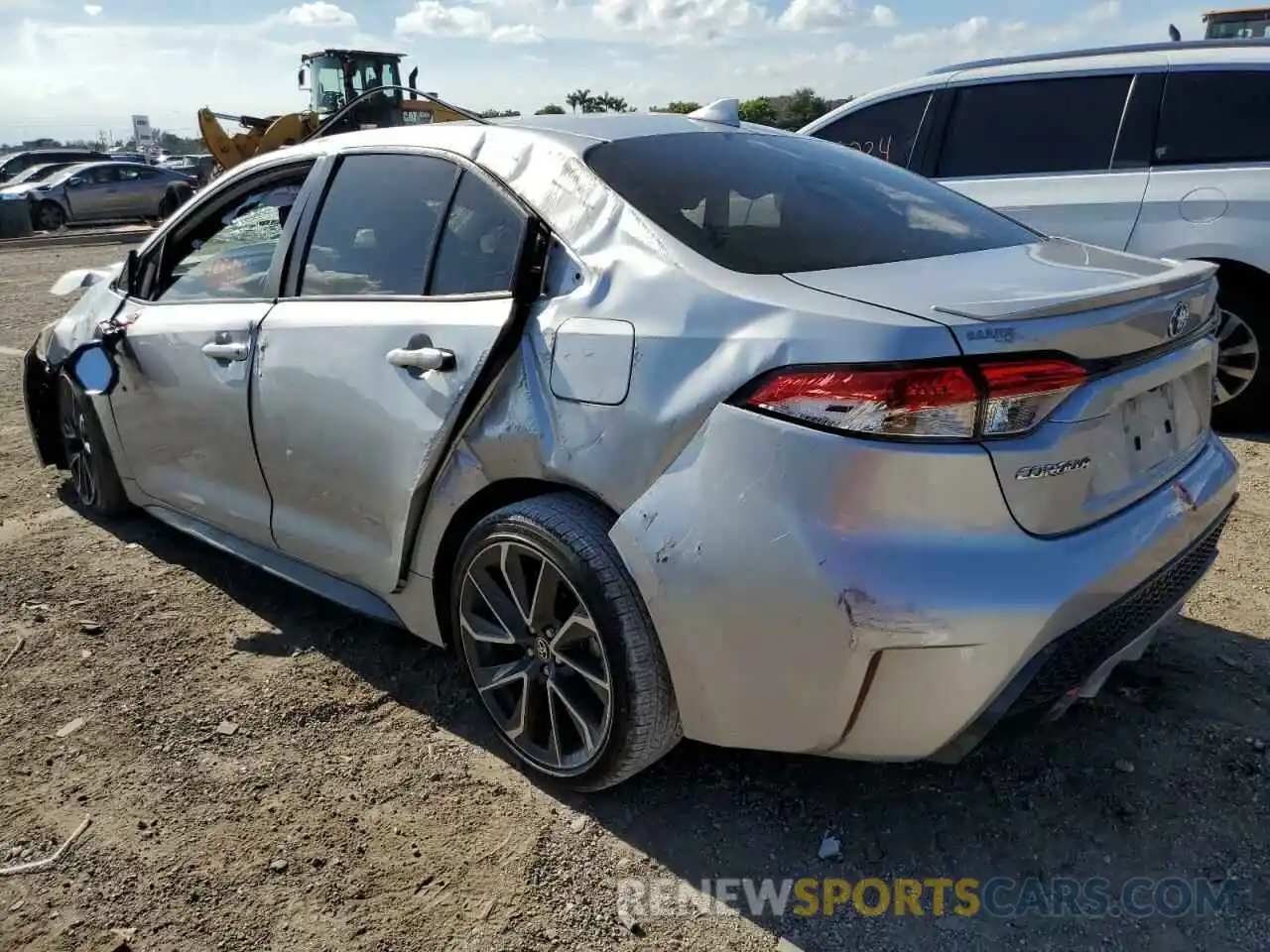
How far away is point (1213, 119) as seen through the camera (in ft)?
16.0

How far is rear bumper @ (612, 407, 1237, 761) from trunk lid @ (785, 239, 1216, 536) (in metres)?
0.08

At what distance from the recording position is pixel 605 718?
7.41ft

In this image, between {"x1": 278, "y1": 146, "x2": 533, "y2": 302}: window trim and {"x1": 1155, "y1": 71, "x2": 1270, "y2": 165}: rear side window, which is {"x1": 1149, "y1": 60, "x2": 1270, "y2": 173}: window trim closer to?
{"x1": 1155, "y1": 71, "x2": 1270, "y2": 165}: rear side window

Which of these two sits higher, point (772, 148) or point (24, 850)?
point (772, 148)

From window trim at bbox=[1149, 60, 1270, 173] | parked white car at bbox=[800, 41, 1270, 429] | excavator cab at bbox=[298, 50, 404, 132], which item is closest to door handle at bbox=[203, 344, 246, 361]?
parked white car at bbox=[800, 41, 1270, 429]

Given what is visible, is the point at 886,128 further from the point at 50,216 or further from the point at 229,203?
the point at 50,216

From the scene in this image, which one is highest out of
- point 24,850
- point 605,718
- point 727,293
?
point 727,293

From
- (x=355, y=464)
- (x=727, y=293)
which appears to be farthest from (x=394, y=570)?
(x=727, y=293)

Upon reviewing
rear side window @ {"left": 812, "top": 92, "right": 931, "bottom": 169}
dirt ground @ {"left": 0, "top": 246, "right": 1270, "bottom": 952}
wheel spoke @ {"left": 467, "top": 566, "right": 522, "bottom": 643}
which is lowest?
dirt ground @ {"left": 0, "top": 246, "right": 1270, "bottom": 952}

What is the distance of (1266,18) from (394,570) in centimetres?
867

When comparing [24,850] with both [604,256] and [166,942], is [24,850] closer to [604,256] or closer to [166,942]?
[166,942]

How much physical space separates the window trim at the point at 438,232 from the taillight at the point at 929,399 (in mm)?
878

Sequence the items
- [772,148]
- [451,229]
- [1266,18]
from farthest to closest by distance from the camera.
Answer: [1266,18] → [772,148] → [451,229]

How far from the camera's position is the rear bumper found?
70.5 inches
